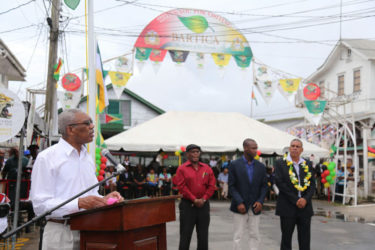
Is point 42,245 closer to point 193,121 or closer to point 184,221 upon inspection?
point 184,221

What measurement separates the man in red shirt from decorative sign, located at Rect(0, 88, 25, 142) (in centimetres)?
256

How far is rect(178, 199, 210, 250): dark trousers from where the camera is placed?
5.69 m

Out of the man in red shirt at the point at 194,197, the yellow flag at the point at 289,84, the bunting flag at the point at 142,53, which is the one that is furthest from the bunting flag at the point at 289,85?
the man in red shirt at the point at 194,197

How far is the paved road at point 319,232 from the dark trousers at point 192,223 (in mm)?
1687

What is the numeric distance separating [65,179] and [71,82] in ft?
34.5

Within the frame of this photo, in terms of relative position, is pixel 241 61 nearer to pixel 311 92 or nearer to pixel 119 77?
pixel 311 92

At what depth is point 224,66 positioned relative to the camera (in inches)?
593

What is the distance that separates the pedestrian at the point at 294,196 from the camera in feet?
18.5

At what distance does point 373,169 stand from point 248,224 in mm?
16184

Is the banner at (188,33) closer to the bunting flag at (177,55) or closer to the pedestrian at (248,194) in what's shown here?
the bunting flag at (177,55)

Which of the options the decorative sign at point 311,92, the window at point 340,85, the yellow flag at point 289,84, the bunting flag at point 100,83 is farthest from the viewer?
the window at point 340,85

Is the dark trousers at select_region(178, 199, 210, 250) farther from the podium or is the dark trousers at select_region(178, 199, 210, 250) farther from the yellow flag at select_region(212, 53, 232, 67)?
the yellow flag at select_region(212, 53, 232, 67)

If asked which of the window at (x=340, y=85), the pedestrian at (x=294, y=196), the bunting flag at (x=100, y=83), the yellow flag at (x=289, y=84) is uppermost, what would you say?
the window at (x=340, y=85)

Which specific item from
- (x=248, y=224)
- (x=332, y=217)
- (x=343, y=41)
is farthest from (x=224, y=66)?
(x=343, y=41)
